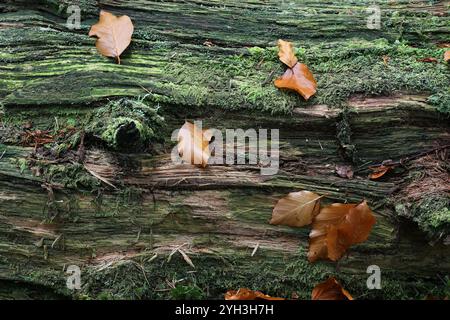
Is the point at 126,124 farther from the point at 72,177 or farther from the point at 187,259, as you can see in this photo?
the point at 187,259

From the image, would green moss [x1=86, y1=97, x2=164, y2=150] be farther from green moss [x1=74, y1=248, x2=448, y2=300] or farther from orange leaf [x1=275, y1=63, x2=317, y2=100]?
orange leaf [x1=275, y1=63, x2=317, y2=100]

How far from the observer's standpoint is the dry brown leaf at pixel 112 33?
116 inches

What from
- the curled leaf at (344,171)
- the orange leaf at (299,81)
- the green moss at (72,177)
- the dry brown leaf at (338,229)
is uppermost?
the orange leaf at (299,81)

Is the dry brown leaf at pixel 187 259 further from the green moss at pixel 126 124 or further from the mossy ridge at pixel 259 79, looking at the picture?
the mossy ridge at pixel 259 79

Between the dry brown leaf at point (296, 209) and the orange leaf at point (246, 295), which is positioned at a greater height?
the dry brown leaf at point (296, 209)

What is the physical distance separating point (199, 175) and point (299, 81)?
2.74ft

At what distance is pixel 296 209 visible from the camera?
99.6 inches

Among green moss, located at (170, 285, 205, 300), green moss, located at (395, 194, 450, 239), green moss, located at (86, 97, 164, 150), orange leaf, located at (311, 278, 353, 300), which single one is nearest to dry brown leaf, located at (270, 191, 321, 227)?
orange leaf, located at (311, 278, 353, 300)

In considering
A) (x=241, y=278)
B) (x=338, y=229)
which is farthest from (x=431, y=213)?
(x=241, y=278)

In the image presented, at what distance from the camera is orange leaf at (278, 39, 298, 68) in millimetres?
2938

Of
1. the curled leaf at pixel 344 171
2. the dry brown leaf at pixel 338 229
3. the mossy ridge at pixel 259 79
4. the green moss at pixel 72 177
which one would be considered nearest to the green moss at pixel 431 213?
the dry brown leaf at pixel 338 229

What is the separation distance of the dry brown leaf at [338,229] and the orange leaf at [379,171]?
258 mm
